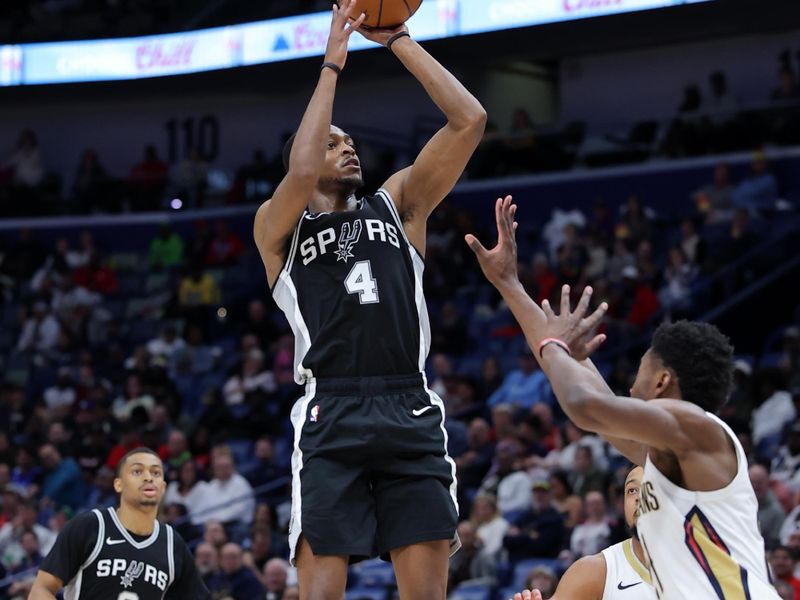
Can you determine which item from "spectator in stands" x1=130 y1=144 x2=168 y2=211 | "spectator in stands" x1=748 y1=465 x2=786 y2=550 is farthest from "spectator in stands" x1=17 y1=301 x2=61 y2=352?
"spectator in stands" x1=748 y1=465 x2=786 y2=550

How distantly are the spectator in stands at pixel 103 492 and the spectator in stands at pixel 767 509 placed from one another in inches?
278

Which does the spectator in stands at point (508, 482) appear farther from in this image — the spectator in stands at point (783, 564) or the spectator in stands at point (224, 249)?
the spectator in stands at point (224, 249)

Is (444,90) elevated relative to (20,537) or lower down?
elevated

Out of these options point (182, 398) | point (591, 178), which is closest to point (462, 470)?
point (182, 398)

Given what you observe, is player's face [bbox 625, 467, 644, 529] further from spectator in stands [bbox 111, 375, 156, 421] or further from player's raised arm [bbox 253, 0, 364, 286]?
spectator in stands [bbox 111, 375, 156, 421]

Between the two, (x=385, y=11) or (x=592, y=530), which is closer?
(x=385, y=11)

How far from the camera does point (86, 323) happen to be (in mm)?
19016

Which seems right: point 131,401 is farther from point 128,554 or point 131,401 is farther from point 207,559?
point 128,554

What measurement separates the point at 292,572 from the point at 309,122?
6999mm

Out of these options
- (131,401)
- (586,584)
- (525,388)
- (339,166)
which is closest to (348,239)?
(339,166)

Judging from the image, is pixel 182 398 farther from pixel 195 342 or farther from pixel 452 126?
pixel 452 126

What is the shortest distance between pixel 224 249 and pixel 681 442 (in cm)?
1598

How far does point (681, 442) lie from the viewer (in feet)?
12.8

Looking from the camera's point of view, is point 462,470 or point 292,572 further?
point 462,470
